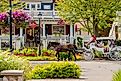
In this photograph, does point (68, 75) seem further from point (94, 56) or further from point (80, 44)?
point (80, 44)

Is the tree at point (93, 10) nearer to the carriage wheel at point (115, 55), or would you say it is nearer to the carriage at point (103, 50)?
the carriage at point (103, 50)

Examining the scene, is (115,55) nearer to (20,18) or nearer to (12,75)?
(20,18)

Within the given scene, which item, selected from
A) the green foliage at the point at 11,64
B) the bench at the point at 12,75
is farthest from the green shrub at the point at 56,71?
the bench at the point at 12,75

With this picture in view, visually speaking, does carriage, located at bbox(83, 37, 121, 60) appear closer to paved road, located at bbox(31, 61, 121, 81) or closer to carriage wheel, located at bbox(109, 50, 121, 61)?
carriage wheel, located at bbox(109, 50, 121, 61)

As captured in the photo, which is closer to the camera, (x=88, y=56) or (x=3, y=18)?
(x=88, y=56)

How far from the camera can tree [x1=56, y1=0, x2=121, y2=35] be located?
4159 cm

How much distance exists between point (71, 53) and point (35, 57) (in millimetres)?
2551

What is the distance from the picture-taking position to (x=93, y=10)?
41656 millimetres

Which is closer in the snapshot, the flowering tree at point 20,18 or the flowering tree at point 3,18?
the flowering tree at point 3,18

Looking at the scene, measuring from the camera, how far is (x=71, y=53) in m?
32.8

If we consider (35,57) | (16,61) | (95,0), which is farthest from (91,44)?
(16,61)

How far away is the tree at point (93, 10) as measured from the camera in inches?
1638

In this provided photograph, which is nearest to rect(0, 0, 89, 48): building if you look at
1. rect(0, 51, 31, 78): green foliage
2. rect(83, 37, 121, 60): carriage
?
rect(83, 37, 121, 60): carriage

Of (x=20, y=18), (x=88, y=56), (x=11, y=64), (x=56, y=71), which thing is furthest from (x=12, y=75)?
(x=20, y=18)
